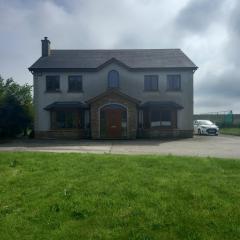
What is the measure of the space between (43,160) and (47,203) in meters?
5.66

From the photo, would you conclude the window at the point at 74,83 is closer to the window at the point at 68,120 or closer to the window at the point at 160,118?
the window at the point at 68,120

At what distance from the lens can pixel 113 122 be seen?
115 ft

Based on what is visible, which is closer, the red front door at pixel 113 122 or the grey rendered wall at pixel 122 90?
the red front door at pixel 113 122

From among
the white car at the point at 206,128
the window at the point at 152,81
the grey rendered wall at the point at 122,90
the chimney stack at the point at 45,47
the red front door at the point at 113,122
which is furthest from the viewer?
the white car at the point at 206,128

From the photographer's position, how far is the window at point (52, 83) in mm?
36438

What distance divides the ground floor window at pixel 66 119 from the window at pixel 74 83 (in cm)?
208

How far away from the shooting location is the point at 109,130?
115ft

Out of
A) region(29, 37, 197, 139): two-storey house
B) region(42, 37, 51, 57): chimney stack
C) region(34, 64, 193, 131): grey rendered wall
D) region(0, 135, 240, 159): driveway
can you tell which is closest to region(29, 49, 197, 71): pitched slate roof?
region(29, 37, 197, 139): two-storey house

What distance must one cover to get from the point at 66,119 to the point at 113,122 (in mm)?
4197

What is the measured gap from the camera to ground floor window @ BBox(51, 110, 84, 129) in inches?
1411

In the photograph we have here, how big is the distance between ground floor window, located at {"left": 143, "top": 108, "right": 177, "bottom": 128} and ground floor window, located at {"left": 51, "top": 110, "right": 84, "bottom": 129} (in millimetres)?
5693

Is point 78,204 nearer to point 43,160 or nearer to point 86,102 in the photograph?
point 43,160

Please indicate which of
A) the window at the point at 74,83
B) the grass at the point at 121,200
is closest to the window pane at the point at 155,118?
the window at the point at 74,83

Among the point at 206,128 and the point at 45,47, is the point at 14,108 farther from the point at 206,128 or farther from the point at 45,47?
the point at 206,128
